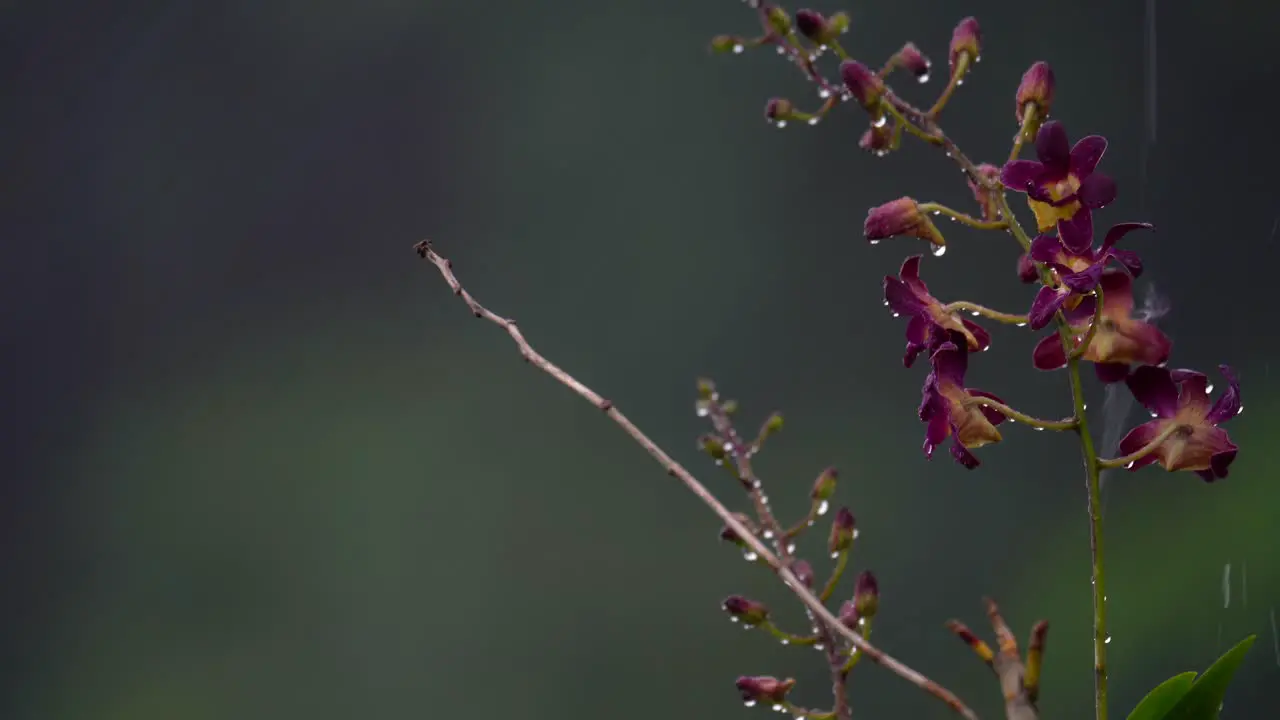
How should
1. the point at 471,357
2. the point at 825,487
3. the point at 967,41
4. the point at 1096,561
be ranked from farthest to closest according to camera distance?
the point at 471,357
the point at 825,487
the point at 967,41
the point at 1096,561

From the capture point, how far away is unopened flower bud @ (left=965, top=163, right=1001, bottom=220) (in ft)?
1.14

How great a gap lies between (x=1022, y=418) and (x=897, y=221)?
70 mm

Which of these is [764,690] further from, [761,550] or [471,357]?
[471,357]

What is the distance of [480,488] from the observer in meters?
2.25

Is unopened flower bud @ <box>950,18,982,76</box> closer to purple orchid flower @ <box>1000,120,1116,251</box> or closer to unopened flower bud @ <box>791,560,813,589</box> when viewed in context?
purple orchid flower @ <box>1000,120,1116,251</box>

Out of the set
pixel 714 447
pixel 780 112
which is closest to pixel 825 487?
pixel 714 447

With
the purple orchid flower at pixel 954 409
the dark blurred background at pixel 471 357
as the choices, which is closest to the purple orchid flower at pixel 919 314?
the purple orchid flower at pixel 954 409

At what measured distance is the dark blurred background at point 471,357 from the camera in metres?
1.91

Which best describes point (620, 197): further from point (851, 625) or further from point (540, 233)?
point (851, 625)

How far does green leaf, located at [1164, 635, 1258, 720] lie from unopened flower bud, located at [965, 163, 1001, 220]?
0.46 feet

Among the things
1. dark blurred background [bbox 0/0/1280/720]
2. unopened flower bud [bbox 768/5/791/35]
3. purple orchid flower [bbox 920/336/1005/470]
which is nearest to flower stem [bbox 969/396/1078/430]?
purple orchid flower [bbox 920/336/1005/470]

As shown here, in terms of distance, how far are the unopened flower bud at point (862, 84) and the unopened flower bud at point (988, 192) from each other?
41mm

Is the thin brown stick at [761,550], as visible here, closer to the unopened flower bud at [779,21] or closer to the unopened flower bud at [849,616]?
the unopened flower bud at [849,616]

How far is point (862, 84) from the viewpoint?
0.37m
